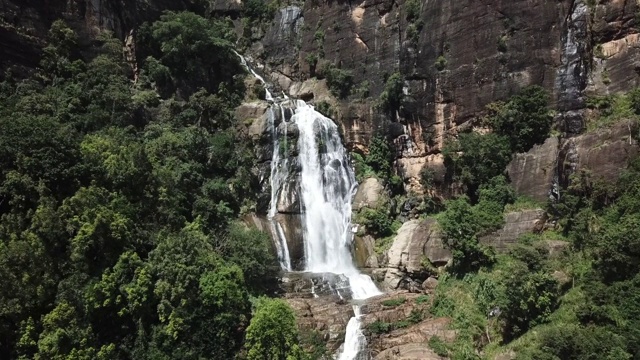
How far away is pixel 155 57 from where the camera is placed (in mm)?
38938

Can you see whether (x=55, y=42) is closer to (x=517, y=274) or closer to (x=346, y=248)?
(x=346, y=248)

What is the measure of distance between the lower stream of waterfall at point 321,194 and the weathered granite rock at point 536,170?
10.6m

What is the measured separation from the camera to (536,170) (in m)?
28.3

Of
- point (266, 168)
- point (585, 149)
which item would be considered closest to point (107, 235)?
point (266, 168)

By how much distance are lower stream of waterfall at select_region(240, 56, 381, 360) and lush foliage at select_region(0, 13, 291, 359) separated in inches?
167

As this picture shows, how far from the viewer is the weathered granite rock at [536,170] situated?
2761 centimetres

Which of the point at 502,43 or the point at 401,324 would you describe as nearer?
the point at 401,324

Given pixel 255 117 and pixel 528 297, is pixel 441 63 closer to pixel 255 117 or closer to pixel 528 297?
pixel 255 117

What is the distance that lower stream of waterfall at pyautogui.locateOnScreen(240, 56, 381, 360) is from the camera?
30.9m

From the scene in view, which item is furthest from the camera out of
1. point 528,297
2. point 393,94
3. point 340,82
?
point 340,82

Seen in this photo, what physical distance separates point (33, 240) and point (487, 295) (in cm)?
2025

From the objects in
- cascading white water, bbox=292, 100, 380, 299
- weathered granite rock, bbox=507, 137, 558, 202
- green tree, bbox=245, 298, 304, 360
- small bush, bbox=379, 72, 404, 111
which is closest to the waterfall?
cascading white water, bbox=292, 100, 380, 299

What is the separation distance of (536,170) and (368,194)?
35.9ft

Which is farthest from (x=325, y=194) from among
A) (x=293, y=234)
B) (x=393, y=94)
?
(x=393, y=94)
